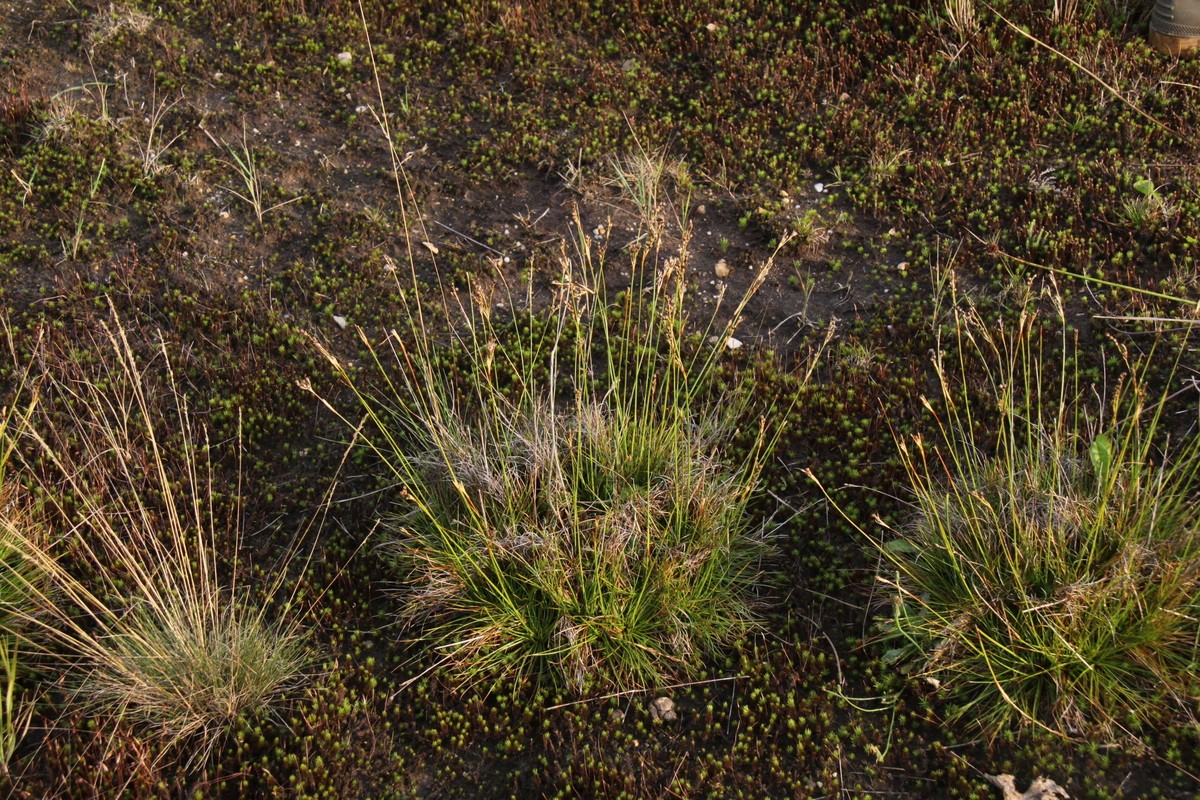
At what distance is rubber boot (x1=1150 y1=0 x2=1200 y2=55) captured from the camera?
5.57 m

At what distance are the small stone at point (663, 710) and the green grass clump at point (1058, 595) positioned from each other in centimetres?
78

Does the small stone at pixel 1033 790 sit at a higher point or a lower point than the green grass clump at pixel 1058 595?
lower

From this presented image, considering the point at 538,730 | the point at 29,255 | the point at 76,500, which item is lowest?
the point at 538,730

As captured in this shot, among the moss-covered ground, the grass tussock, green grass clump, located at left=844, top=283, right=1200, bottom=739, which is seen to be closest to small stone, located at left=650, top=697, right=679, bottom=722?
the moss-covered ground

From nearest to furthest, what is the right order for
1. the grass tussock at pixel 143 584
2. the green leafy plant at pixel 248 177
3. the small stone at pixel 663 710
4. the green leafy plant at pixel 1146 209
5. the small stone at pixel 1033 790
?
1. the small stone at pixel 1033 790
2. the grass tussock at pixel 143 584
3. the small stone at pixel 663 710
4. the green leafy plant at pixel 1146 209
5. the green leafy plant at pixel 248 177

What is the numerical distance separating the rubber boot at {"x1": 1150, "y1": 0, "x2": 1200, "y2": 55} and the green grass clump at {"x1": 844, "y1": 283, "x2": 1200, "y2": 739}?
3064 mm

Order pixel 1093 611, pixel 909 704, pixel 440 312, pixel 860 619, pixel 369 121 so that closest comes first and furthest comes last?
1. pixel 1093 611
2. pixel 909 704
3. pixel 860 619
4. pixel 440 312
5. pixel 369 121

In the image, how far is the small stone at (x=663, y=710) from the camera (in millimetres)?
3607

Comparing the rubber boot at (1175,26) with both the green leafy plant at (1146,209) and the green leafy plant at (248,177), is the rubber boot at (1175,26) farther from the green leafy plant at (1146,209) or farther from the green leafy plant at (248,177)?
the green leafy plant at (248,177)

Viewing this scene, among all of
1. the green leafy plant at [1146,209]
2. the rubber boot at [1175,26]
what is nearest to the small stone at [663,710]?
the green leafy plant at [1146,209]

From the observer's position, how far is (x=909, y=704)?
11.7ft

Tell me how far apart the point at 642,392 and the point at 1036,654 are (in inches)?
73.9

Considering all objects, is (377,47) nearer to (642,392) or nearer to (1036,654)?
(642,392)

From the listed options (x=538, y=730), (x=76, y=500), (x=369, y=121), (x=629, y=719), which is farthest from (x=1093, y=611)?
(x=369, y=121)
